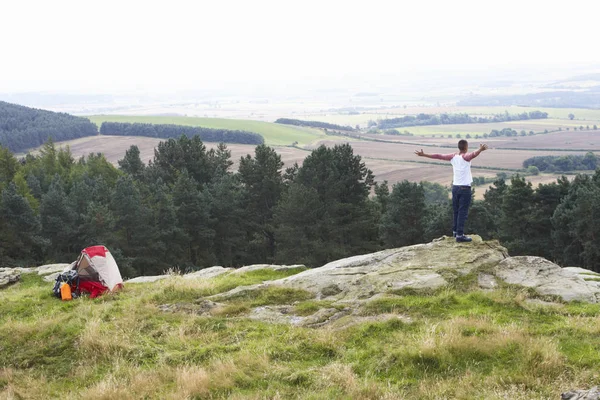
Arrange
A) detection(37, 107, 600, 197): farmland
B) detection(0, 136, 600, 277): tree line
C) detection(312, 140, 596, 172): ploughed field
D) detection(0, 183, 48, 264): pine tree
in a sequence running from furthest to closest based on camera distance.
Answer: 1. detection(312, 140, 596, 172): ploughed field
2. detection(37, 107, 600, 197): farmland
3. detection(0, 136, 600, 277): tree line
4. detection(0, 183, 48, 264): pine tree

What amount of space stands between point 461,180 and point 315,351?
8.35m

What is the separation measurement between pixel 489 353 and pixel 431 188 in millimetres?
92701

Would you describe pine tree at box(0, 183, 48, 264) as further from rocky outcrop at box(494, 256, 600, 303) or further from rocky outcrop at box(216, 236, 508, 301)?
rocky outcrop at box(494, 256, 600, 303)

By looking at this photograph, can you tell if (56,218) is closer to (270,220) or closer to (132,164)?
(270,220)

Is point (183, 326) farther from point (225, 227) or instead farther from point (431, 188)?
point (431, 188)

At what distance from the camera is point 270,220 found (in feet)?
181

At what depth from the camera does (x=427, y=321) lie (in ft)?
37.4

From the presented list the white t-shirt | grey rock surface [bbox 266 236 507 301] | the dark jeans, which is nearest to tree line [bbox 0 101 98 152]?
grey rock surface [bbox 266 236 507 301]

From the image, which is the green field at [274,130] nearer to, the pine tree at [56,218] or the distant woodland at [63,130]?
the distant woodland at [63,130]

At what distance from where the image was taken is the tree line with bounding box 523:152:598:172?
11719 cm

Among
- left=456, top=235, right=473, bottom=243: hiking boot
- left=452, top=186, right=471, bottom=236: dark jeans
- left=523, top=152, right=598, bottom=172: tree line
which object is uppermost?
left=452, top=186, right=471, bottom=236: dark jeans

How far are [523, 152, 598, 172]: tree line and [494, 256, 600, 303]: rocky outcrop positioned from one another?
113 metres

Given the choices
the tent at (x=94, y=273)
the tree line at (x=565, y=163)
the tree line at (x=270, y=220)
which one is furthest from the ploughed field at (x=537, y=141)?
the tent at (x=94, y=273)

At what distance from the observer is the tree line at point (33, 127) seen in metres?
145
